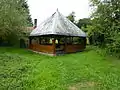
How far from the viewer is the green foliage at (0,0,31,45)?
1083 inches

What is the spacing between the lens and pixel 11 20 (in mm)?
29109

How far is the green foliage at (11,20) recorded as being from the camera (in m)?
27.5

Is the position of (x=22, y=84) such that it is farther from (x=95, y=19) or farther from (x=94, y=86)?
(x=95, y=19)

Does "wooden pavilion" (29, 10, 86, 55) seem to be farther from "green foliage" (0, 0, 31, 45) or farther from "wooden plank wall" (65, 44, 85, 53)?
"green foliage" (0, 0, 31, 45)

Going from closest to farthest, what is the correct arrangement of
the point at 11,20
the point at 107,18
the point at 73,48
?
the point at 107,18
the point at 11,20
the point at 73,48

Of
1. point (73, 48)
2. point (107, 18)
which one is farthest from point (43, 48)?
point (107, 18)

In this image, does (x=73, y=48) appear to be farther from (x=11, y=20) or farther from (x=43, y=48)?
(x=11, y=20)

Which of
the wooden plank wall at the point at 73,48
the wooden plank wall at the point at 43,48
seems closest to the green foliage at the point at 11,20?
the wooden plank wall at the point at 43,48

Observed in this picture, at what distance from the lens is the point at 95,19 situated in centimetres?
2473

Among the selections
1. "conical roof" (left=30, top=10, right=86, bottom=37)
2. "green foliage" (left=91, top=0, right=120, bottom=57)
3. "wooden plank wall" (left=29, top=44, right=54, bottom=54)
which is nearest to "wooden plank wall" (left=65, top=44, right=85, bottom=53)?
"conical roof" (left=30, top=10, right=86, bottom=37)

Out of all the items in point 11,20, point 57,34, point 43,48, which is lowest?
point 43,48

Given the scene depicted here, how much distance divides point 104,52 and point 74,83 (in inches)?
467

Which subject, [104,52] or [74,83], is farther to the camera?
[104,52]

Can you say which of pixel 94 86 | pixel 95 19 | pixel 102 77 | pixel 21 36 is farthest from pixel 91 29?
pixel 94 86
